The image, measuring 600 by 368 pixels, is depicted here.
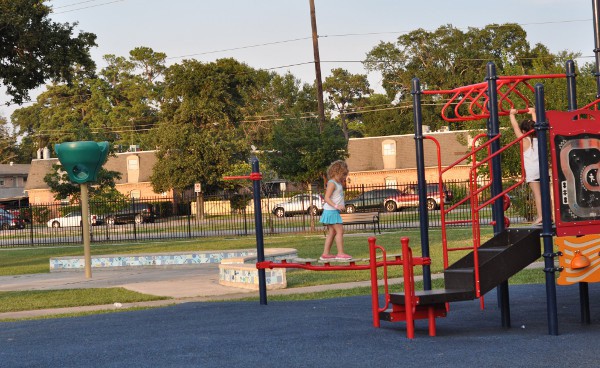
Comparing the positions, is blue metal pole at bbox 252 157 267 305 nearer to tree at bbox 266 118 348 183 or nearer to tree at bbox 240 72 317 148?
tree at bbox 266 118 348 183

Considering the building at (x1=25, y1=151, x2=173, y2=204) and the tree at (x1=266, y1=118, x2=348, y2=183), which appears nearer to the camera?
the tree at (x1=266, y1=118, x2=348, y2=183)

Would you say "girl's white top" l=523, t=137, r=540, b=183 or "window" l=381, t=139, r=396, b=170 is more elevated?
"window" l=381, t=139, r=396, b=170

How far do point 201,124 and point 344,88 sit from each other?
29.4 metres

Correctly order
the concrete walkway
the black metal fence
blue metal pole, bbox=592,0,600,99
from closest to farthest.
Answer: blue metal pole, bbox=592,0,600,99 → the concrete walkway → the black metal fence

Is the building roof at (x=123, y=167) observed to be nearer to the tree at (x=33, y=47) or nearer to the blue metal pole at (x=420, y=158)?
the tree at (x=33, y=47)

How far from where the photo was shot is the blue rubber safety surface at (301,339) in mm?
8367

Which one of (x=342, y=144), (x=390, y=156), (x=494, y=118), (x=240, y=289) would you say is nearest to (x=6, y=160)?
(x=390, y=156)

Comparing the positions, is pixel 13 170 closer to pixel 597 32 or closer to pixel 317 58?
pixel 317 58

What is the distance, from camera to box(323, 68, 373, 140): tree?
324 ft

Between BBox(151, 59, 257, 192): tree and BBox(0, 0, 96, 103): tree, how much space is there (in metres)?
31.6

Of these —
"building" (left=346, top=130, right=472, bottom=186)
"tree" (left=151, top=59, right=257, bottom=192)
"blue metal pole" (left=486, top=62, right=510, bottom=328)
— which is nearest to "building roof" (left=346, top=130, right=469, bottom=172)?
"building" (left=346, top=130, right=472, bottom=186)

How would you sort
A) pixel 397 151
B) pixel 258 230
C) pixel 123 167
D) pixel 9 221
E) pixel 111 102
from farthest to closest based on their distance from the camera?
pixel 111 102 → pixel 123 167 → pixel 397 151 → pixel 9 221 → pixel 258 230

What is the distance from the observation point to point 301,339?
959 centimetres

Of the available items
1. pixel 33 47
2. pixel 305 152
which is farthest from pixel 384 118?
pixel 33 47
